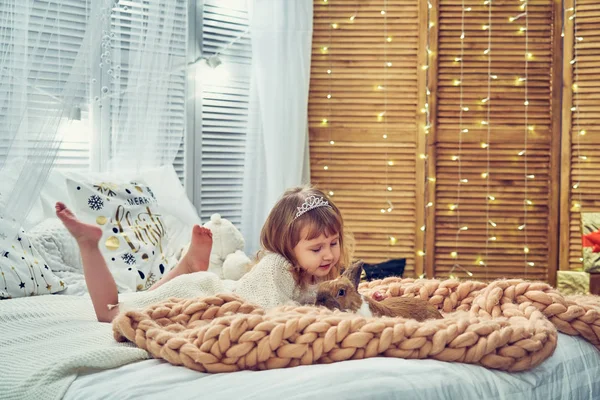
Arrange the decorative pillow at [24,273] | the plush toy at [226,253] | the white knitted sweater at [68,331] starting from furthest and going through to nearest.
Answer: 1. the plush toy at [226,253]
2. the decorative pillow at [24,273]
3. the white knitted sweater at [68,331]

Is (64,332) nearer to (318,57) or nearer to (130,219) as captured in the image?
(130,219)

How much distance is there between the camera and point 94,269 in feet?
6.47

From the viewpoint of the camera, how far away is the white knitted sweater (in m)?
1.22

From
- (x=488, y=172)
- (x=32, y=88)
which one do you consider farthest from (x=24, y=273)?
(x=488, y=172)

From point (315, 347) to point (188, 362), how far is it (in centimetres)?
21

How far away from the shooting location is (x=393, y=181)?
4.12 metres

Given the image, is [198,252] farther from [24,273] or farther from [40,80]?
[40,80]

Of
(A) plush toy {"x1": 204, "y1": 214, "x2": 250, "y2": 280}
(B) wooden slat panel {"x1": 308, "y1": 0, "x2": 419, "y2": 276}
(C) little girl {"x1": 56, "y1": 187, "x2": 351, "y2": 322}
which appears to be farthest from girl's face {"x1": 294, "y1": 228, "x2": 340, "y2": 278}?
(B) wooden slat panel {"x1": 308, "y1": 0, "x2": 419, "y2": 276}

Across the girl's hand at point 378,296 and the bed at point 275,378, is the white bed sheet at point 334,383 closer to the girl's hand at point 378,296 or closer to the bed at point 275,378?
the bed at point 275,378

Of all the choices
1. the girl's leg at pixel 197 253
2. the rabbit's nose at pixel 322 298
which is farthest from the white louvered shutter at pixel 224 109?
the rabbit's nose at pixel 322 298

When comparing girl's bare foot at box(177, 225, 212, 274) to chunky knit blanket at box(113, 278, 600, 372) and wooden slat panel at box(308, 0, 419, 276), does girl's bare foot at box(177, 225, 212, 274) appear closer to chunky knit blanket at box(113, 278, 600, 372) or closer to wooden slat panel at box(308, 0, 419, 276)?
chunky knit blanket at box(113, 278, 600, 372)

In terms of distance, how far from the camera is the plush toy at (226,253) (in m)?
2.73

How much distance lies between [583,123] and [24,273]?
3.02m

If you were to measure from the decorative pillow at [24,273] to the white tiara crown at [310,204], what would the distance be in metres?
0.82
